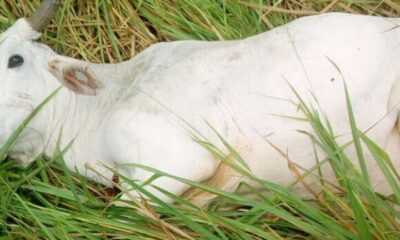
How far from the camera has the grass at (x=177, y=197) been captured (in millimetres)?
2551

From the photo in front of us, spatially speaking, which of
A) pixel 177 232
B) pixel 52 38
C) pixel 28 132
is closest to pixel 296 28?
pixel 177 232

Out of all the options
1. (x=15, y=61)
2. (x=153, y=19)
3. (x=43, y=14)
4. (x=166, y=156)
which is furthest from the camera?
(x=153, y=19)

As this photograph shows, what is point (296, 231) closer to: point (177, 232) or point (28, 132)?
point (177, 232)

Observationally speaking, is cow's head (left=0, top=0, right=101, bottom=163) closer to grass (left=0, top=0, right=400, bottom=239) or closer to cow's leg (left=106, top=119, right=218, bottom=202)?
grass (left=0, top=0, right=400, bottom=239)

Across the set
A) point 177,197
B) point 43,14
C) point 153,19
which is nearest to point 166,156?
point 177,197

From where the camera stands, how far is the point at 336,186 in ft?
8.71

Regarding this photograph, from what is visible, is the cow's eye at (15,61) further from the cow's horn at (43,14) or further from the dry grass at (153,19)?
the dry grass at (153,19)

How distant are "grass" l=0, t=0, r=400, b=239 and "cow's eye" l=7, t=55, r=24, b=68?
1.19 ft

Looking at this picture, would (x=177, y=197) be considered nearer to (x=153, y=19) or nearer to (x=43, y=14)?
(x=43, y=14)

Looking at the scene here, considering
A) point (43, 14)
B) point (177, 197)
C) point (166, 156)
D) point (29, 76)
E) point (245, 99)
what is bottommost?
point (177, 197)

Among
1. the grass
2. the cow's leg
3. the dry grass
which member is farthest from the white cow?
the dry grass

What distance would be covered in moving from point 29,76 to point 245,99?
943 mm

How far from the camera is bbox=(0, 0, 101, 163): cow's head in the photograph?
10.4 feet

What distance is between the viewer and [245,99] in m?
2.99
